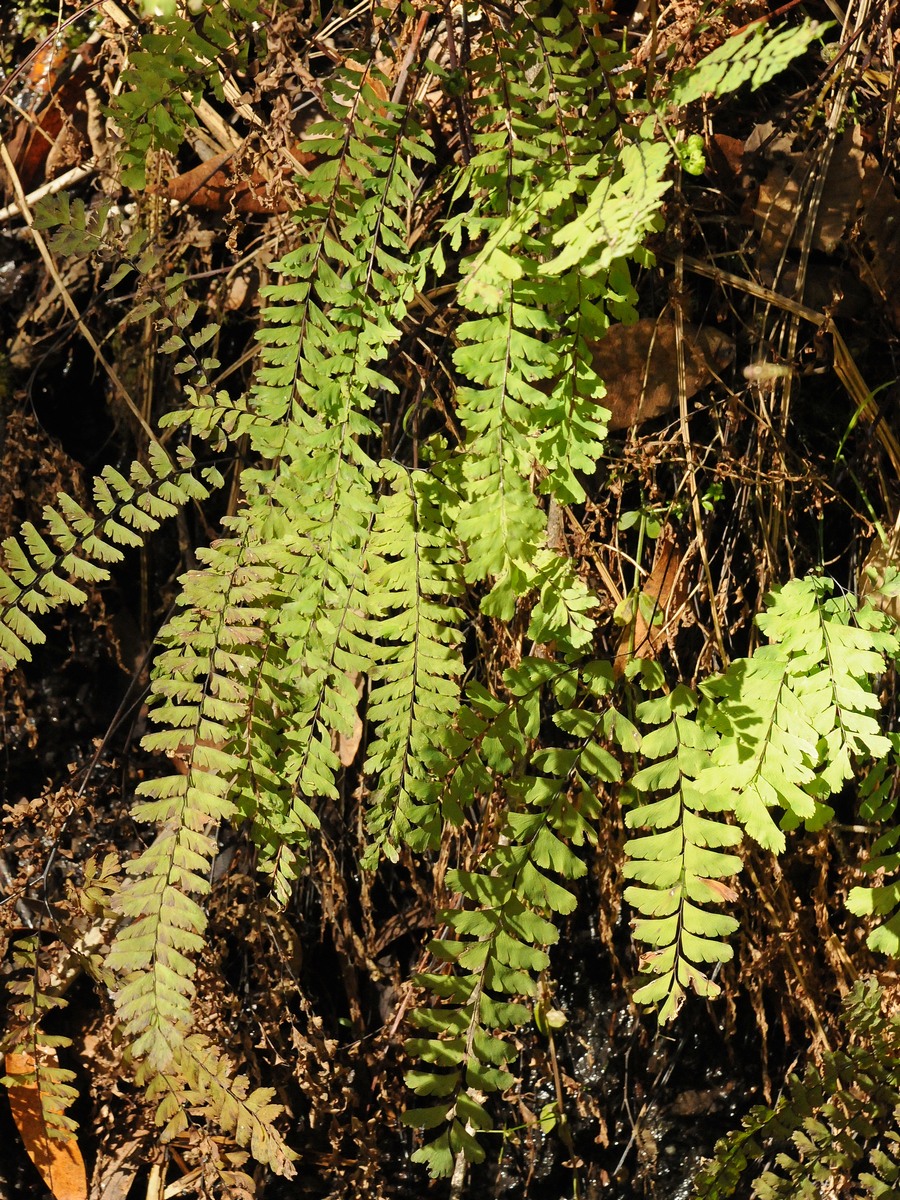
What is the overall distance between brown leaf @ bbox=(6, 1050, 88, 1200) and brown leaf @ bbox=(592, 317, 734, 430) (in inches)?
77.1

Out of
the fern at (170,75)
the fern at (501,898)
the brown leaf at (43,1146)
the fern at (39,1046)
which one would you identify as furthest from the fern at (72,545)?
the brown leaf at (43,1146)

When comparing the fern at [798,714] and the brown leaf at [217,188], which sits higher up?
the brown leaf at [217,188]

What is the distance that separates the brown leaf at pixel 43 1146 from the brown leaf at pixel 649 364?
1959mm

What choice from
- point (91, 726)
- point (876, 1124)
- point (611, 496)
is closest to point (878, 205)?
point (611, 496)

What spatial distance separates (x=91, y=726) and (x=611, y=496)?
156cm

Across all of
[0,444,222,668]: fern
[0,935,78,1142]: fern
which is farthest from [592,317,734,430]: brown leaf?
[0,935,78,1142]: fern

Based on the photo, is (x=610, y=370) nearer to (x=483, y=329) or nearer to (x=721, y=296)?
(x=721, y=296)

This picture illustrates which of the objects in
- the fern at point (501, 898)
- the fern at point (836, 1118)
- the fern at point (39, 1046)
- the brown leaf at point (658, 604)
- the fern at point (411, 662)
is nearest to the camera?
the fern at point (501, 898)

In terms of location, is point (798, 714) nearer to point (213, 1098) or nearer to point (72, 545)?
point (72, 545)

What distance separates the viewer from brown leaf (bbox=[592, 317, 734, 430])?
6.77 ft

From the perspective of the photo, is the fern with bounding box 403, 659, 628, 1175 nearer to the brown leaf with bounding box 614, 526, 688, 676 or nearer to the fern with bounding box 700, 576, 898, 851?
the fern with bounding box 700, 576, 898, 851

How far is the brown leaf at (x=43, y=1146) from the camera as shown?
236cm

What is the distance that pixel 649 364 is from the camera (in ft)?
6.81

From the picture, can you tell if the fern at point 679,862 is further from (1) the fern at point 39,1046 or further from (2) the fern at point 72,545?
(1) the fern at point 39,1046
